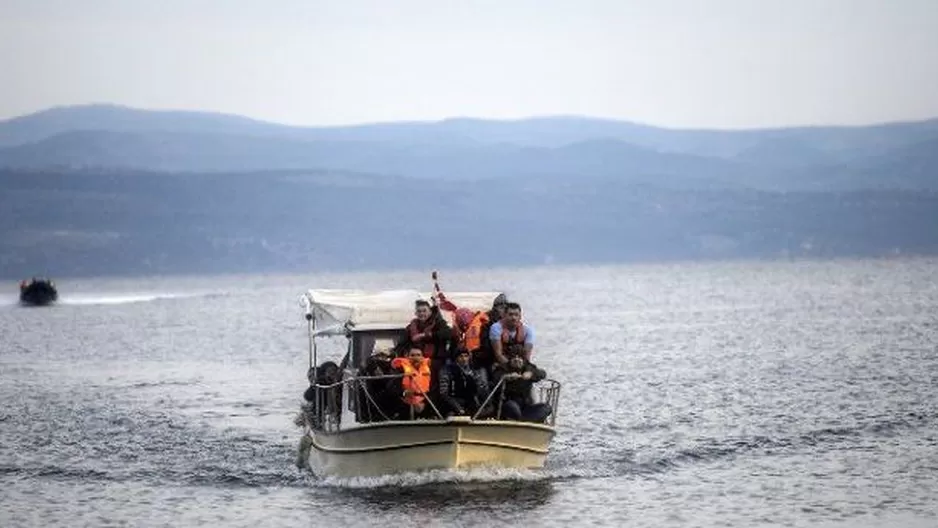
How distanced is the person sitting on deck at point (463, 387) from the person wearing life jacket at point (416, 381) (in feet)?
1.42

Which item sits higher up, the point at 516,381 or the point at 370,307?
the point at 370,307

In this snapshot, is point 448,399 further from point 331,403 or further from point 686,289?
point 686,289

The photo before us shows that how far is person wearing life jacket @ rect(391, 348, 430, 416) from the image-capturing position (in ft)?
106

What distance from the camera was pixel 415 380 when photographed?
32250mm

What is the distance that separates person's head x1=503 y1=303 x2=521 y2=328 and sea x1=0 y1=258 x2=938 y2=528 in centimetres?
254

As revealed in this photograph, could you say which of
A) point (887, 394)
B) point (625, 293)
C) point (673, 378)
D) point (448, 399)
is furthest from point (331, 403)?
point (625, 293)

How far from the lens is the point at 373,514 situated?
1255 inches

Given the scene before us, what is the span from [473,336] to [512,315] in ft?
2.79

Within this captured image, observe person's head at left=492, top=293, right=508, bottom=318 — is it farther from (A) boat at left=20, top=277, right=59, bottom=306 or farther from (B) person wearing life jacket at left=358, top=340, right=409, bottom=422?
(A) boat at left=20, top=277, right=59, bottom=306

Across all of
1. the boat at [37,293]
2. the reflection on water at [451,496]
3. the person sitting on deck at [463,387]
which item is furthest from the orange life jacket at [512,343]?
the boat at [37,293]

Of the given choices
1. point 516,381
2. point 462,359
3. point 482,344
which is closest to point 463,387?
point 462,359

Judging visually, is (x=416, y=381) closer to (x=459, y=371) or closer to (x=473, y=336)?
(x=459, y=371)

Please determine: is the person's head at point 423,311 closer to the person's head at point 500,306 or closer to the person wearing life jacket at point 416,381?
the person wearing life jacket at point 416,381

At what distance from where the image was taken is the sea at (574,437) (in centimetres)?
3253
